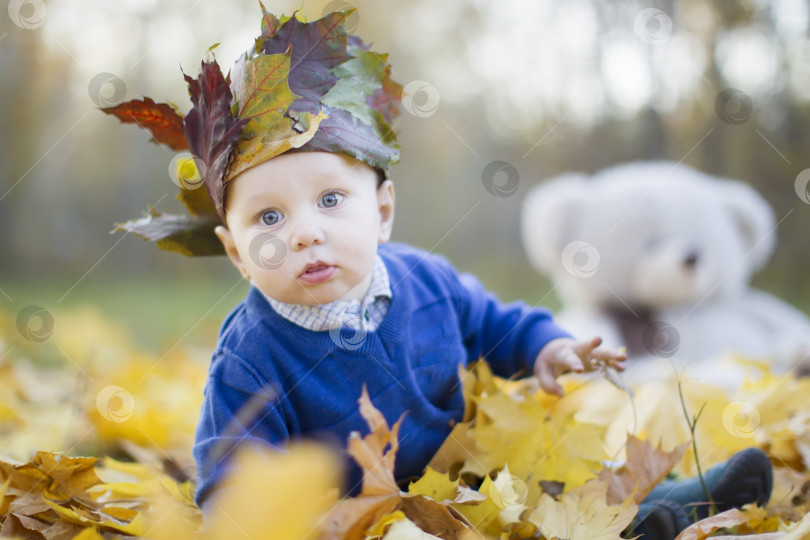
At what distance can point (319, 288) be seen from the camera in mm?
1043

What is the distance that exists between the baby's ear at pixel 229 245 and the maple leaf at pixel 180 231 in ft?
0.13

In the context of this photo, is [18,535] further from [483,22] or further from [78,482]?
[483,22]

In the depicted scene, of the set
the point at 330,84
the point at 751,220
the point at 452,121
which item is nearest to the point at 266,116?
the point at 330,84

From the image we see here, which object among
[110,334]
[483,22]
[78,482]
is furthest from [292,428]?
[483,22]

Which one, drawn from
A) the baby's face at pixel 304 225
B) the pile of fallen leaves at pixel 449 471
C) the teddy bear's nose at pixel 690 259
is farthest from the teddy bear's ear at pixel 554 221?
the baby's face at pixel 304 225

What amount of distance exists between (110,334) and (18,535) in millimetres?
2111

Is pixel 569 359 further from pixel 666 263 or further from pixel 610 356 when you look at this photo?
pixel 666 263

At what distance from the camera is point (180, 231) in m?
1.18

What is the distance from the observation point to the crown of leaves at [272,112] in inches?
38.7

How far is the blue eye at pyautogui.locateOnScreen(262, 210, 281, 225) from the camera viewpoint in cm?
102

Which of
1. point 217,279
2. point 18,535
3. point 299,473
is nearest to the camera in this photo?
point 299,473

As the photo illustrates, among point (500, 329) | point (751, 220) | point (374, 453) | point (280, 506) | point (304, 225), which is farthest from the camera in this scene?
point (751, 220)

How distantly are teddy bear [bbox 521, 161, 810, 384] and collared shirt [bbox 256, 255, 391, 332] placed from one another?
1192 millimetres

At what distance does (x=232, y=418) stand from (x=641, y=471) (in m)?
0.64
